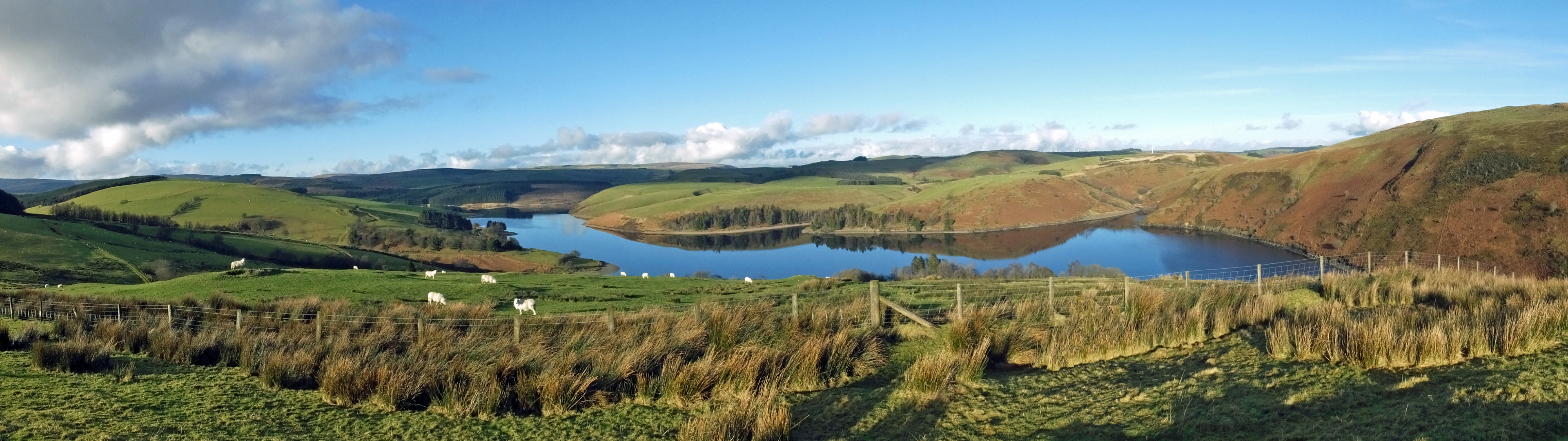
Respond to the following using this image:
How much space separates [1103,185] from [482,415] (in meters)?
168

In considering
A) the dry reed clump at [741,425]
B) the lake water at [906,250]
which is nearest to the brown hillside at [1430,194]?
the lake water at [906,250]

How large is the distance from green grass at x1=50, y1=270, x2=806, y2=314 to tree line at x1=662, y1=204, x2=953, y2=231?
320 feet

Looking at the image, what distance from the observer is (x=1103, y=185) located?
525 ft

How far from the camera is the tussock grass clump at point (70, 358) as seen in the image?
8.48 m

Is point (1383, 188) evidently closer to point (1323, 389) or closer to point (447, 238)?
point (1323, 389)

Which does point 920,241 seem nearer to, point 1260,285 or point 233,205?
point 233,205

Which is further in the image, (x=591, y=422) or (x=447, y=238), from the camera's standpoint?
(x=447, y=238)

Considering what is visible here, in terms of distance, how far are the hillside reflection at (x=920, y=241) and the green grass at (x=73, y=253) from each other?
66881 millimetres

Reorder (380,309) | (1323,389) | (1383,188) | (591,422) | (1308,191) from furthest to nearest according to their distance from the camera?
1. (1308,191)
2. (1383,188)
3. (380,309)
4. (591,422)
5. (1323,389)

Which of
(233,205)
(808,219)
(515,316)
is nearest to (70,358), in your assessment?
(515,316)

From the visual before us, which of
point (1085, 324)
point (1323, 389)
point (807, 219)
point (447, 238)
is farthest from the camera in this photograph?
point (807, 219)

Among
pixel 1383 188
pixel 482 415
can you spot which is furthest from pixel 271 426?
pixel 1383 188

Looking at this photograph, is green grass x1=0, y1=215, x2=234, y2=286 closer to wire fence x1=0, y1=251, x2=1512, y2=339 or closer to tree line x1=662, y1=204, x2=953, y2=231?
wire fence x1=0, y1=251, x2=1512, y2=339

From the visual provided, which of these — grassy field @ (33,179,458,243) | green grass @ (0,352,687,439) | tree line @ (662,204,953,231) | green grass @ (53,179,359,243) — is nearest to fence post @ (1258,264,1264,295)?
green grass @ (0,352,687,439)
